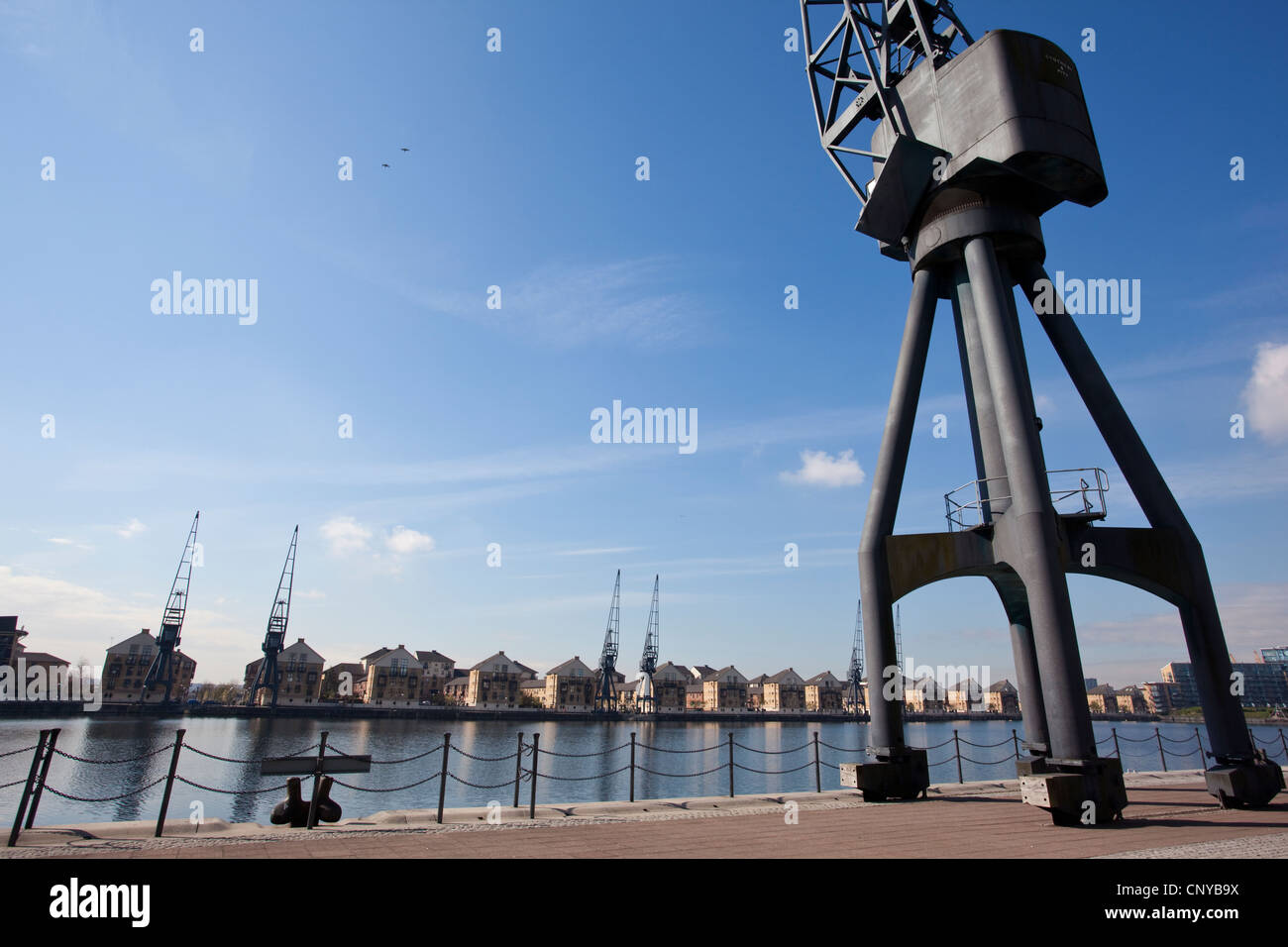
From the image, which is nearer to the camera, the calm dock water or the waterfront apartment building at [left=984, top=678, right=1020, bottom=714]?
the calm dock water

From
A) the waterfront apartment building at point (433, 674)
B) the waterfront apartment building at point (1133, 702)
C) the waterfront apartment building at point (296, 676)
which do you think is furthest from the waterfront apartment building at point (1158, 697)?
the waterfront apartment building at point (296, 676)

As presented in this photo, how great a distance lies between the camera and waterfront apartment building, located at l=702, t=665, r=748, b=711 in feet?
458

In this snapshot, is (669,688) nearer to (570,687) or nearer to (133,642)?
(570,687)

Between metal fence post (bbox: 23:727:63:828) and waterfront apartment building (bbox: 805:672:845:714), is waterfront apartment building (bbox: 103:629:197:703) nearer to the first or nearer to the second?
metal fence post (bbox: 23:727:63:828)

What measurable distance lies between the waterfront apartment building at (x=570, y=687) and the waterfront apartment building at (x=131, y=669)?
58.9 meters

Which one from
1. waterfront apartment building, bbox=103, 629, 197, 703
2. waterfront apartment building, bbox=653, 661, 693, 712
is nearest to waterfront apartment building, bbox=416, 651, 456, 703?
waterfront apartment building, bbox=103, 629, 197, 703

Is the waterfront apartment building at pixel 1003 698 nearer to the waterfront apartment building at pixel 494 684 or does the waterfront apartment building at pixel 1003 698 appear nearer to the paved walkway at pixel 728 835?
the waterfront apartment building at pixel 494 684

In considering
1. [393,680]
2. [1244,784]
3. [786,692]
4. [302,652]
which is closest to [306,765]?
[1244,784]

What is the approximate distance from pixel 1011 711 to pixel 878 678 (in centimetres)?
17400

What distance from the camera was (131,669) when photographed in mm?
98562

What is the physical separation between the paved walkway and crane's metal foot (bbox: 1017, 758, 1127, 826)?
0.80 feet

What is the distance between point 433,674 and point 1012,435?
123m

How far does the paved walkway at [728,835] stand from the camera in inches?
296
